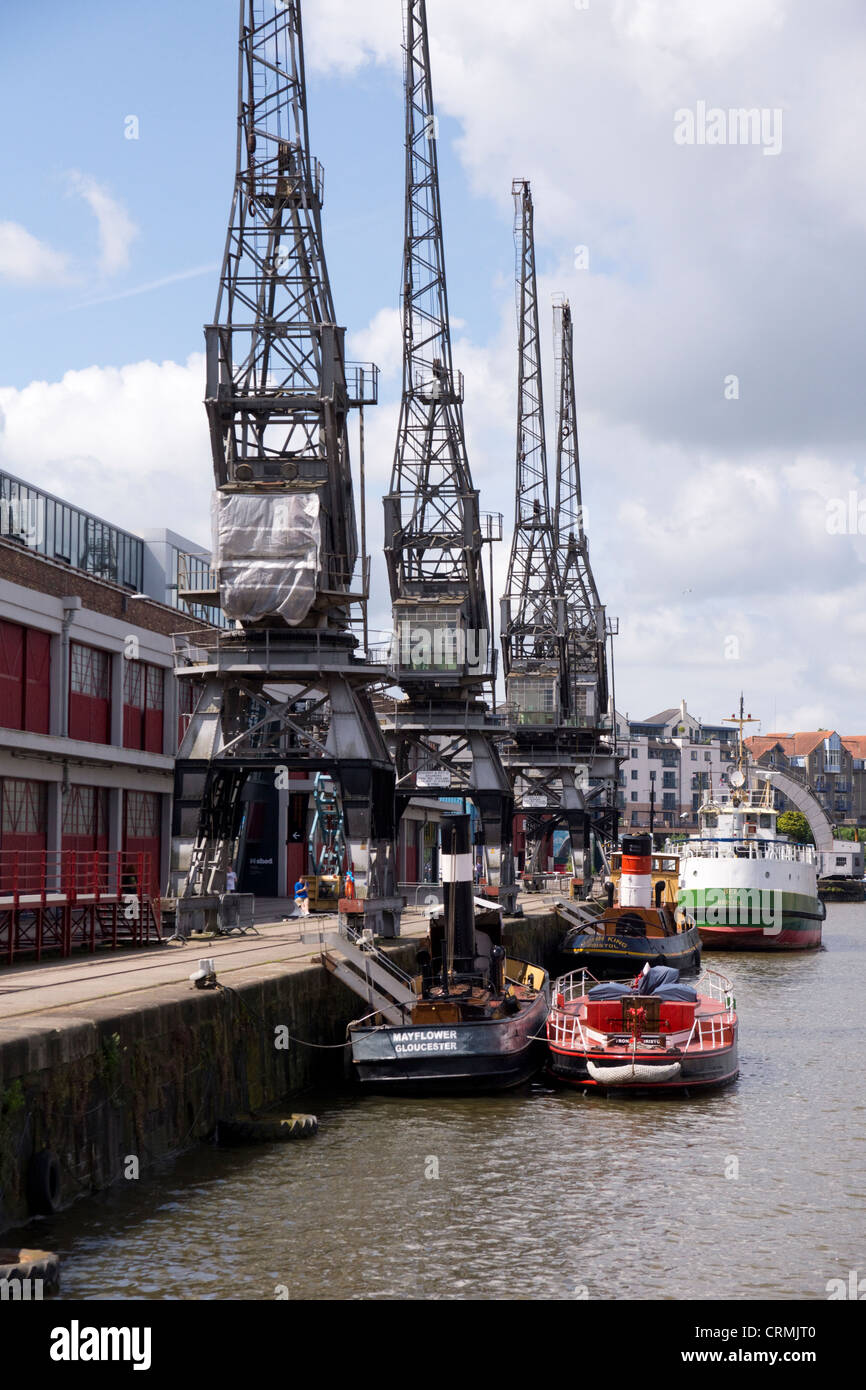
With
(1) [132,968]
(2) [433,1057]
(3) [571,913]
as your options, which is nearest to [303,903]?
(1) [132,968]

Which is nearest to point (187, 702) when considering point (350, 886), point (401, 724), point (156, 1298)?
point (401, 724)

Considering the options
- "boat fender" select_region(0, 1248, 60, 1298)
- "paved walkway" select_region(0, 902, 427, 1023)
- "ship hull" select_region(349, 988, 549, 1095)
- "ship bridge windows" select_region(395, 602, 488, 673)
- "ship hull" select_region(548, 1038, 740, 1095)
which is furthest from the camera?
"ship bridge windows" select_region(395, 602, 488, 673)

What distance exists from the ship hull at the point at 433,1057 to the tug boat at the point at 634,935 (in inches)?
769

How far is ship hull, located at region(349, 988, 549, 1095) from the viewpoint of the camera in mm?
25547

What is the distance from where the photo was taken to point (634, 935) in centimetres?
4759

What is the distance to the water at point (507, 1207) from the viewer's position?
1545 centimetres

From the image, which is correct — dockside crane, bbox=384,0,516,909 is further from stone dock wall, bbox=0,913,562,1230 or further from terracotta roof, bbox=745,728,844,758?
terracotta roof, bbox=745,728,844,758

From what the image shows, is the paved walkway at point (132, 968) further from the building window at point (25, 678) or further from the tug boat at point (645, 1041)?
the building window at point (25, 678)

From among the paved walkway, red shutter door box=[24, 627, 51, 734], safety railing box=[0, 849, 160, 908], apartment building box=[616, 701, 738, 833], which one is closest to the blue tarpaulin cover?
the paved walkway

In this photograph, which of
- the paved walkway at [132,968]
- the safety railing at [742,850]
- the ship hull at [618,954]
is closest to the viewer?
the paved walkway at [132,968]

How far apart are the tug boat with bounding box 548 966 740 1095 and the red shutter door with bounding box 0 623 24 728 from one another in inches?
700

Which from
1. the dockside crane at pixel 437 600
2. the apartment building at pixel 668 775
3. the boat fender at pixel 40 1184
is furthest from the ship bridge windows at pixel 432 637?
the apartment building at pixel 668 775

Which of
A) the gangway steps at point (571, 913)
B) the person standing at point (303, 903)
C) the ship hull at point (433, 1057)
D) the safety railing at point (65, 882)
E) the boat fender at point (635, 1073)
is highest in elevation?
the safety railing at point (65, 882)
